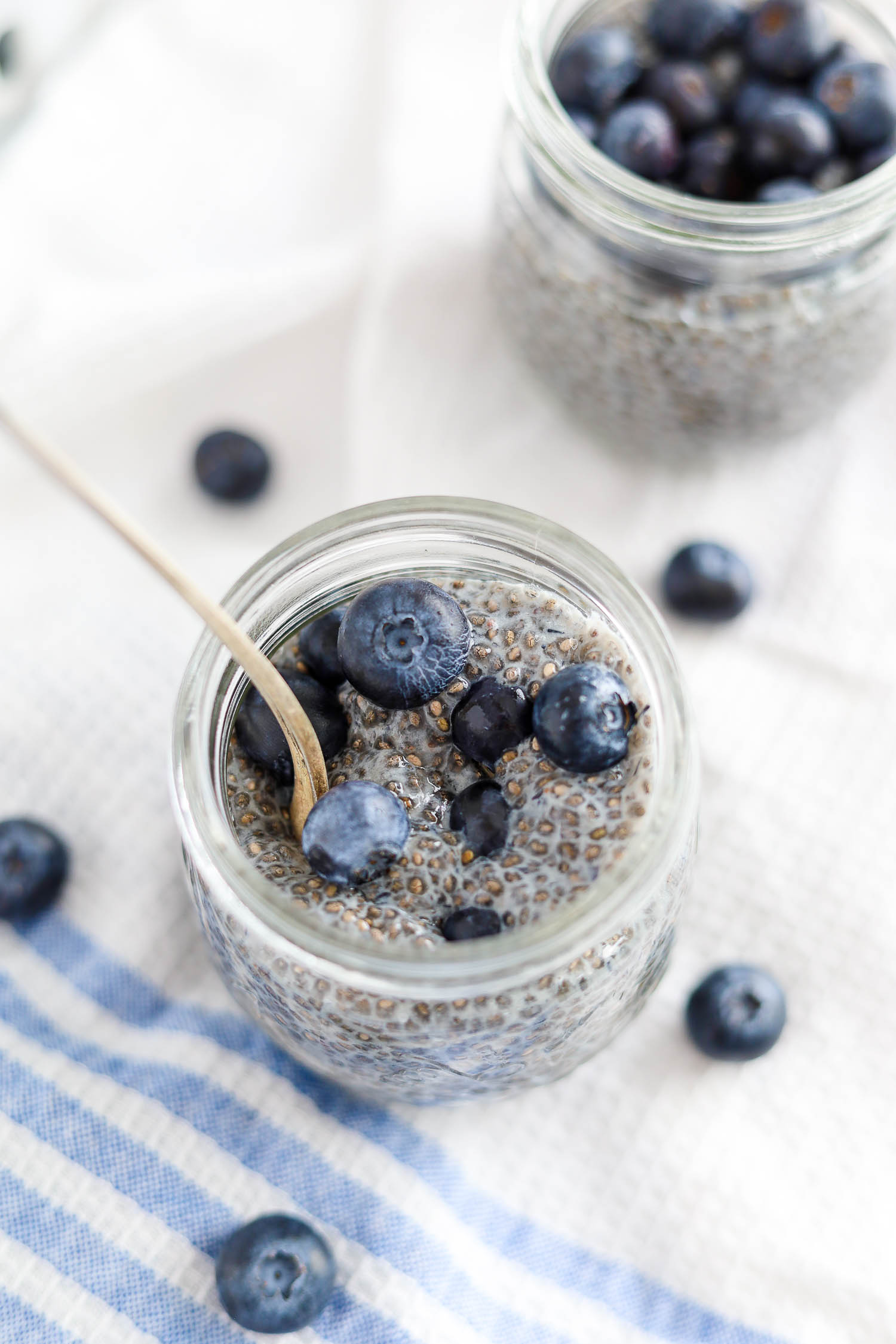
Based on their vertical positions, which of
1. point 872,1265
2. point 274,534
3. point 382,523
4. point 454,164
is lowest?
point 872,1265

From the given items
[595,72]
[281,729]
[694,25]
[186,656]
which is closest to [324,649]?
[281,729]

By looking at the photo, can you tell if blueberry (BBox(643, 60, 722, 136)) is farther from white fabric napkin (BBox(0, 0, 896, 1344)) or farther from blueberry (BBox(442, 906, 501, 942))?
blueberry (BBox(442, 906, 501, 942))

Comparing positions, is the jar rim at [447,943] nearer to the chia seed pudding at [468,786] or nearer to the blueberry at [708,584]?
the chia seed pudding at [468,786]

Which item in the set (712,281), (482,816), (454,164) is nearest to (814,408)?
(712,281)

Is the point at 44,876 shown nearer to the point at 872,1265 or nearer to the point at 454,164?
the point at 872,1265

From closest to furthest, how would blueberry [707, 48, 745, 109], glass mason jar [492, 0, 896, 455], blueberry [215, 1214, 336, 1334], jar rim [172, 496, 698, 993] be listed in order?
jar rim [172, 496, 698, 993] < blueberry [215, 1214, 336, 1334] < glass mason jar [492, 0, 896, 455] < blueberry [707, 48, 745, 109]

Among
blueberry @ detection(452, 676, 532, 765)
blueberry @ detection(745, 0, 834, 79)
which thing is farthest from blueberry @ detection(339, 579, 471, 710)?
blueberry @ detection(745, 0, 834, 79)

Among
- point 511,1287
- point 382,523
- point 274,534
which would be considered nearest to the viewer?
point 382,523
